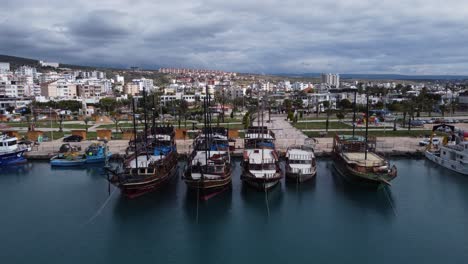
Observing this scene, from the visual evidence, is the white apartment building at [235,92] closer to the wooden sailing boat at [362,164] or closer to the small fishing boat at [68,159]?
the small fishing boat at [68,159]

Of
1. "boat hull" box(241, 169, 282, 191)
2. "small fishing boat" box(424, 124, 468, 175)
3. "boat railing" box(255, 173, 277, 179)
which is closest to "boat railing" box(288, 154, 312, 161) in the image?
"boat hull" box(241, 169, 282, 191)

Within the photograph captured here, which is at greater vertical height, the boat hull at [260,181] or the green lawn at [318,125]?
the green lawn at [318,125]

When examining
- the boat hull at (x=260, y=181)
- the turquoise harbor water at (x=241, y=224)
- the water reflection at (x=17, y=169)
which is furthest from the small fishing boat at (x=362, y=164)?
the water reflection at (x=17, y=169)

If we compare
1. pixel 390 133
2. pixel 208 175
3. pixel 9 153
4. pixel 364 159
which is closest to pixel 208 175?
pixel 208 175

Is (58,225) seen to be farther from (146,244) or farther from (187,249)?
(187,249)

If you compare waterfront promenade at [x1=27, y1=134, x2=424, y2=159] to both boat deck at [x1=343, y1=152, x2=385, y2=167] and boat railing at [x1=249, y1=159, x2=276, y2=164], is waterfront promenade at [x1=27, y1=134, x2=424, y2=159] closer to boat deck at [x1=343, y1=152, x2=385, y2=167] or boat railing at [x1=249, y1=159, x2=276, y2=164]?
boat deck at [x1=343, y1=152, x2=385, y2=167]

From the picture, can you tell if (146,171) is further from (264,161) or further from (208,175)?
(264,161)
